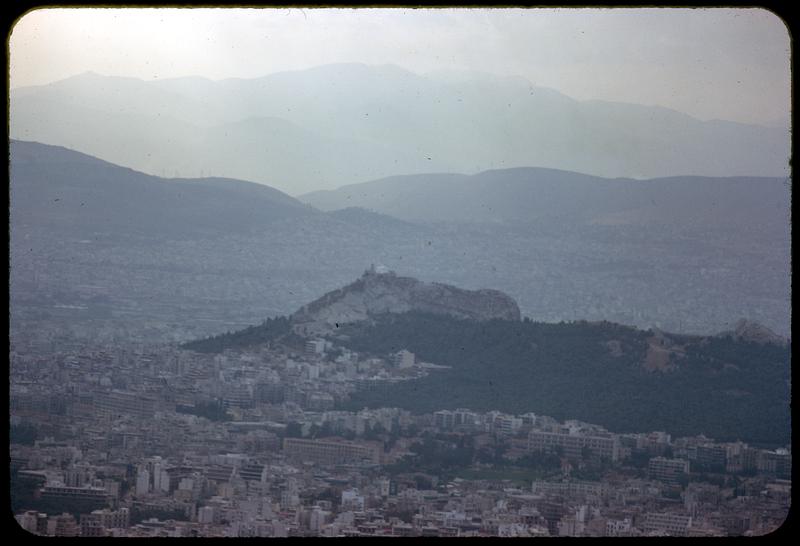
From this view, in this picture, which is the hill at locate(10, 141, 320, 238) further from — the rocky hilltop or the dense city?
the dense city

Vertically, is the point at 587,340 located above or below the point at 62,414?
above

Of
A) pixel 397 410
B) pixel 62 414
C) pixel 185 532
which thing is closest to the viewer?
pixel 185 532

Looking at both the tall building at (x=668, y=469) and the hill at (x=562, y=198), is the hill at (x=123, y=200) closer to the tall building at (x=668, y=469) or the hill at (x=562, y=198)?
the hill at (x=562, y=198)

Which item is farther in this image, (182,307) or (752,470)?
(182,307)

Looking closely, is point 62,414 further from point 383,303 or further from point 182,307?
point 383,303

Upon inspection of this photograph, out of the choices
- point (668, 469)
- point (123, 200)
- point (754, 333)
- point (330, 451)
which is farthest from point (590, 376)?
point (123, 200)

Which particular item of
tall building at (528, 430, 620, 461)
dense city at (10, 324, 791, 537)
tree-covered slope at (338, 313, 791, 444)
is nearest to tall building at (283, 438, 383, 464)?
dense city at (10, 324, 791, 537)

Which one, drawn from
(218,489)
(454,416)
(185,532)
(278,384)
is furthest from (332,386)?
(185,532)

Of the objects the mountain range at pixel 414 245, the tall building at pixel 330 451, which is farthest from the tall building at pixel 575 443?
the tall building at pixel 330 451

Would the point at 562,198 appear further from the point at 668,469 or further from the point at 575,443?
the point at 668,469
